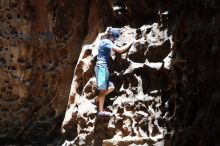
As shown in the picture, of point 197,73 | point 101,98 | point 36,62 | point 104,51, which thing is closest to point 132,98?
point 101,98

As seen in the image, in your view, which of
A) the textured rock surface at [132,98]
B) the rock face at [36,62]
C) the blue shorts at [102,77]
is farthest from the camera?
the rock face at [36,62]

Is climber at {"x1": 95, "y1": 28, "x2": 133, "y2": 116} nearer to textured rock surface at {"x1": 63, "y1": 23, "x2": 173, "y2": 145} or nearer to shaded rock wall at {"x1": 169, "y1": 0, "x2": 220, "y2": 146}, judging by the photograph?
textured rock surface at {"x1": 63, "y1": 23, "x2": 173, "y2": 145}

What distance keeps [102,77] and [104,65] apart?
13cm

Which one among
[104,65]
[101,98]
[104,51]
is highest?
[104,51]

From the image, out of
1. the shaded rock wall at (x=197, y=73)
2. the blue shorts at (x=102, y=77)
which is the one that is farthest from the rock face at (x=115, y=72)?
the blue shorts at (x=102, y=77)

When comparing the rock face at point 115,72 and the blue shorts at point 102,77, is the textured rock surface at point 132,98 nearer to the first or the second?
the rock face at point 115,72

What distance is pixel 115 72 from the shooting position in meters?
5.33

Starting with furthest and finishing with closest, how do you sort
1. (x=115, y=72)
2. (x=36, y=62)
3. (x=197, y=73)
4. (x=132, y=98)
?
(x=36, y=62) → (x=115, y=72) → (x=132, y=98) → (x=197, y=73)

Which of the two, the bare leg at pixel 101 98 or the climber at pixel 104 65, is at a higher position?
the climber at pixel 104 65

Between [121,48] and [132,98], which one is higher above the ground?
[121,48]

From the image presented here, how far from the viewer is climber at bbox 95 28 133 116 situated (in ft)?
17.0

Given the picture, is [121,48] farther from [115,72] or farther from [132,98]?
[132,98]

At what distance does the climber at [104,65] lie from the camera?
5.18m

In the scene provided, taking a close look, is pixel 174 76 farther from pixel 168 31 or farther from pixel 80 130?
pixel 80 130
